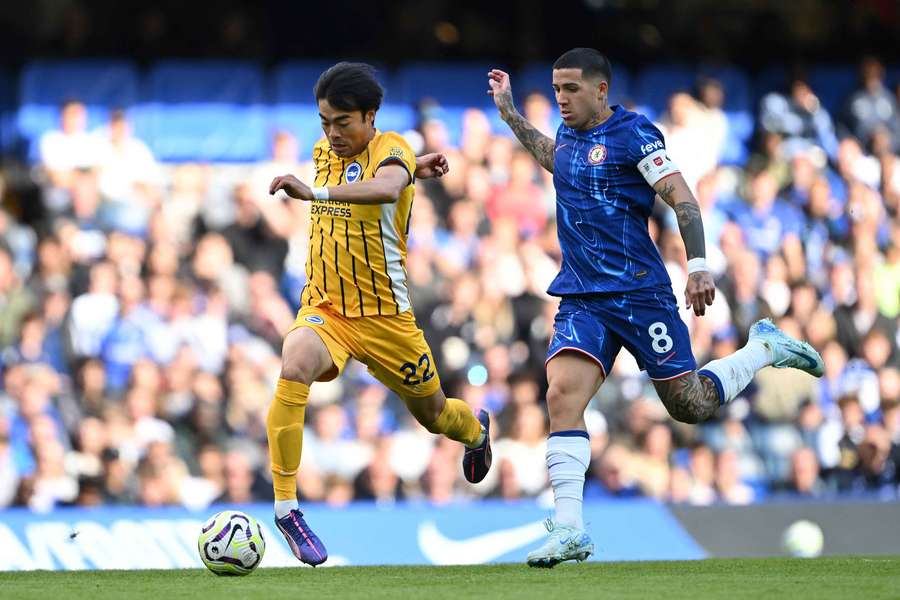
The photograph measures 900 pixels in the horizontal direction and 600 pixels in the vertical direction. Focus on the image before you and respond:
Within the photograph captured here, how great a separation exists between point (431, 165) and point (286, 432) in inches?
64.5

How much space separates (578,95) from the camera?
741 centimetres

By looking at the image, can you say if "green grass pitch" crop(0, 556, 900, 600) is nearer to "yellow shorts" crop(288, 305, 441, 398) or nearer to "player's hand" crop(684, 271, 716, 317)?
"yellow shorts" crop(288, 305, 441, 398)

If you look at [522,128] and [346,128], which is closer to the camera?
[346,128]

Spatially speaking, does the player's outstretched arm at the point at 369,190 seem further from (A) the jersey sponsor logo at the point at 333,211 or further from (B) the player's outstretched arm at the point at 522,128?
(B) the player's outstretched arm at the point at 522,128

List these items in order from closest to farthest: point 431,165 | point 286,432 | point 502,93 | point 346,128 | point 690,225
Result: point 690,225
point 286,432
point 346,128
point 431,165
point 502,93

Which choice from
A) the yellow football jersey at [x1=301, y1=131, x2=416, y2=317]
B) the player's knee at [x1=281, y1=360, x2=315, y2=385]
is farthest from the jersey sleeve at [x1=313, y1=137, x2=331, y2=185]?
the player's knee at [x1=281, y1=360, x2=315, y2=385]

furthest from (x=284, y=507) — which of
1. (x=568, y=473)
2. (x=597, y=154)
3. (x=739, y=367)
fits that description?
(x=739, y=367)

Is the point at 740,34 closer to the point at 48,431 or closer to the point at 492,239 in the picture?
the point at 492,239

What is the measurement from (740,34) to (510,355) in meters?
5.48

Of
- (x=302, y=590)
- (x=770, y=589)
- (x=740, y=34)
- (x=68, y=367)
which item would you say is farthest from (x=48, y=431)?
(x=740, y=34)

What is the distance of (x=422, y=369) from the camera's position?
307 inches

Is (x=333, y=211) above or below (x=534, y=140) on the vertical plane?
below

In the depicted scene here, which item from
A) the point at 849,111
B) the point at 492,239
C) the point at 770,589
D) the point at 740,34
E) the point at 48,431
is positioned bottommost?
the point at 770,589

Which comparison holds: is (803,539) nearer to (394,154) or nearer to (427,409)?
(427,409)
